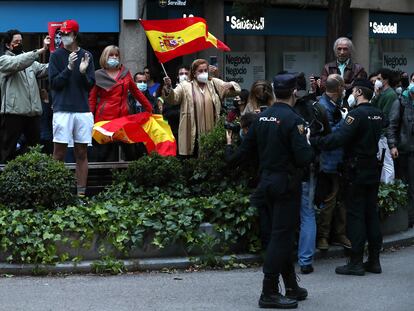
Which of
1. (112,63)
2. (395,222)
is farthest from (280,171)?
(112,63)

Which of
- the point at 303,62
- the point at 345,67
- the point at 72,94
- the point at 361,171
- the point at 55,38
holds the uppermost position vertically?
the point at 303,62

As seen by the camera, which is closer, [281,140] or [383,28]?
[281,140]

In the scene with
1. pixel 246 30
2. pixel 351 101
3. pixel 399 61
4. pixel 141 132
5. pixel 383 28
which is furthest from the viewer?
pixel 399 61

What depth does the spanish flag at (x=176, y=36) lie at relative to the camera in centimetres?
1323

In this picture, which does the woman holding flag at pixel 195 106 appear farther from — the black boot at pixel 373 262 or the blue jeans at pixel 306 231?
the black boot at pixel 373 262

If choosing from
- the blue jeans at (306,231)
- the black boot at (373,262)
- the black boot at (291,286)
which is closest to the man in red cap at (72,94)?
the blue jeans at (306,231)

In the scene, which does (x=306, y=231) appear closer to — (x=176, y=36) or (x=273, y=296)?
(x=273, y=296)

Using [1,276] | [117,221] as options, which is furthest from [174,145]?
[1,276]

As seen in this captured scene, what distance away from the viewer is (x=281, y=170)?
819 centimetres

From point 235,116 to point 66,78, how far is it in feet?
6.40

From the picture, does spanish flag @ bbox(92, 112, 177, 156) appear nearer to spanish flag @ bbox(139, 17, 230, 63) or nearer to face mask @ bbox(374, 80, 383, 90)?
spanish flag @ bbox(139, 17, 230, 63)

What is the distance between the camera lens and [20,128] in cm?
1266

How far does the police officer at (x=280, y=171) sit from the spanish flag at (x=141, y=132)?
447 centimetres

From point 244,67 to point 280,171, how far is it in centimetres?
1555
